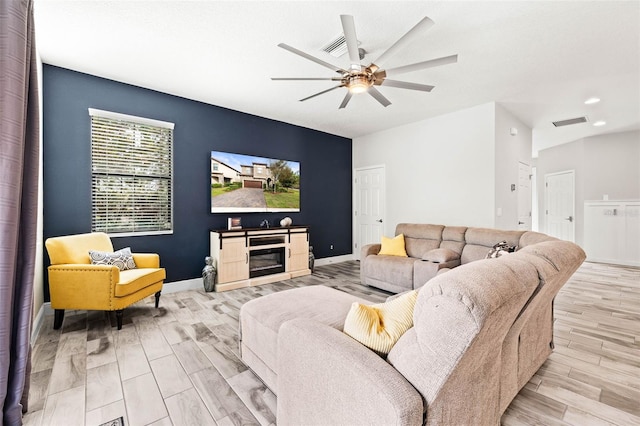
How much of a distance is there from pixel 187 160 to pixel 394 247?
3394 mm

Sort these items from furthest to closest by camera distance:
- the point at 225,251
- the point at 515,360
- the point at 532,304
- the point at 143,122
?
the point at 225,251, the point at 143,122, the point at 515,360, the point at 532,304

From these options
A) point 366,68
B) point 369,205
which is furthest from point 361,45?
point 369,205

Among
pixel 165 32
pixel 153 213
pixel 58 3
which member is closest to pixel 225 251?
pixel 153 213

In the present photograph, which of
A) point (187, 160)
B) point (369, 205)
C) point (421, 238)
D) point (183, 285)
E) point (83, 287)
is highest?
point (187, 160)

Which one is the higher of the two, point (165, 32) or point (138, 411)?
point (165, 32)

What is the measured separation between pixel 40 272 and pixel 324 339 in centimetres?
349

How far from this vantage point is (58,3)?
7.16 ft

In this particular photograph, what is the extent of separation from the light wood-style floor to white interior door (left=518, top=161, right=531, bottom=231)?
1.94 meters

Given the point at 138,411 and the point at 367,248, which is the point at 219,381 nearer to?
the point at 138,411

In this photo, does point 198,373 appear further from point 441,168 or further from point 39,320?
point 441,168

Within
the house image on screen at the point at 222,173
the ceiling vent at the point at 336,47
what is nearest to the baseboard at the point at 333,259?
the house image on screen at the point at 222,173

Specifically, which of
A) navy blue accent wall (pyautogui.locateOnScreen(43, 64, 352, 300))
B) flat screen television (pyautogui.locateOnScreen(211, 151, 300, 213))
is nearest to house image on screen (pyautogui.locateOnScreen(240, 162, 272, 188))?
flat screen television (pyautogui.locateOnScreen(211, 151, 300, 213))

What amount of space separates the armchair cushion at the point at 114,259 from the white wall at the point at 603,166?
851 centimetres

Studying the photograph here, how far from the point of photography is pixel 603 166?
19.5ft
